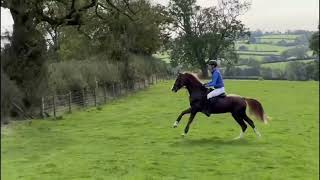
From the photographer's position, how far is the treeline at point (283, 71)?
67125mm

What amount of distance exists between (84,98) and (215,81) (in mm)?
15637

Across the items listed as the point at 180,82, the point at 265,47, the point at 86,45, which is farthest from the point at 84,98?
the point at 265,47

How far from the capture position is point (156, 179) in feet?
30.6

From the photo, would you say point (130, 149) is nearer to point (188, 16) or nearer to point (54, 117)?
point (54, 117)

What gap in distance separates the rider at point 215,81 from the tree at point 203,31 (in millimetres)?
57467

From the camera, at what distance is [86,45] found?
42750 mm

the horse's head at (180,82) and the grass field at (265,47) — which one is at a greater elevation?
the grass field at (265,47)

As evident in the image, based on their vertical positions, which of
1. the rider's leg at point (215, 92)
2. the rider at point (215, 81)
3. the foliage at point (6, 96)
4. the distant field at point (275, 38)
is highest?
the distant field at point (275, 38)

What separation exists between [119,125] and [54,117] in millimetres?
4284

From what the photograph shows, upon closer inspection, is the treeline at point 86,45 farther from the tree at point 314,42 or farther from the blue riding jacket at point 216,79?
the tree at point 314,42

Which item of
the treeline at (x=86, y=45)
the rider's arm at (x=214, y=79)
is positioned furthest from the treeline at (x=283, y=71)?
the rider's arm at (x=214, y=79)

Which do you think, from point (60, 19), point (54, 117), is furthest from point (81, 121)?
point (60, 19)

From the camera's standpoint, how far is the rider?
14.3 m

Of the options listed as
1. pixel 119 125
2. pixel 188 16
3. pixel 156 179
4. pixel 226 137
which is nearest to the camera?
pixel 156 179
